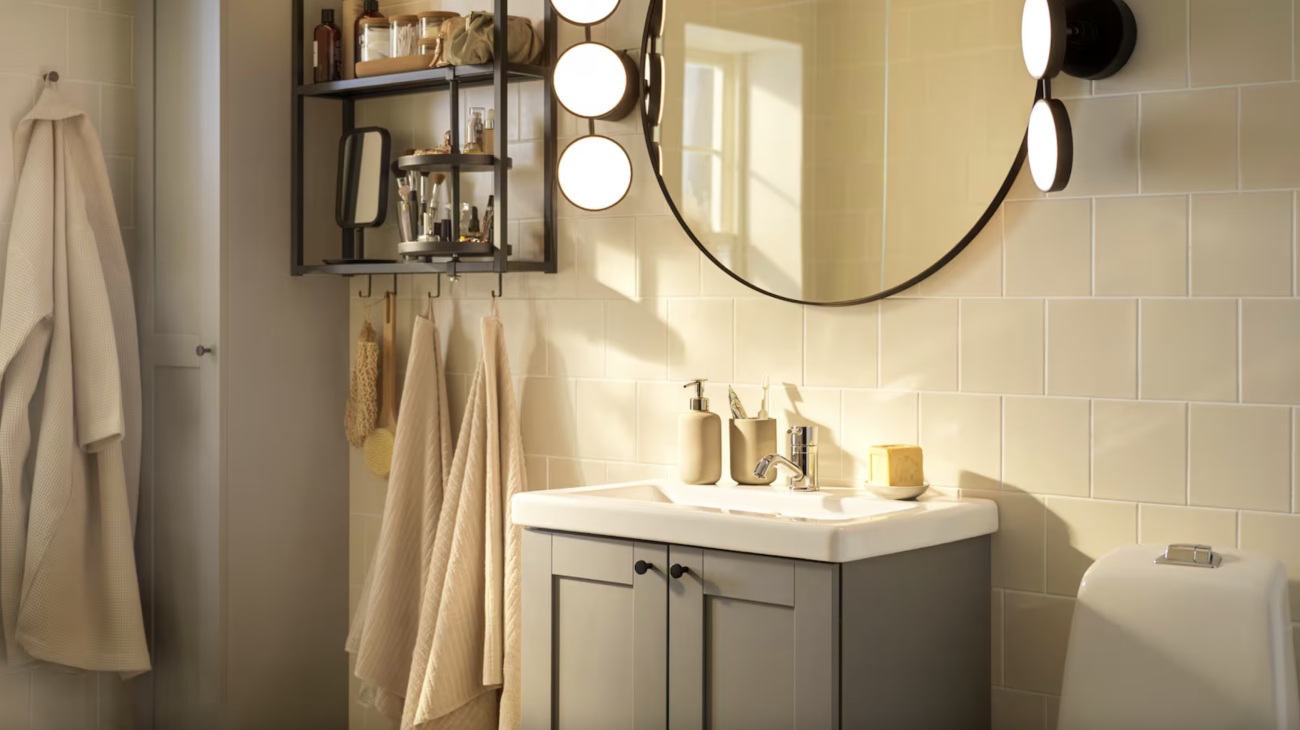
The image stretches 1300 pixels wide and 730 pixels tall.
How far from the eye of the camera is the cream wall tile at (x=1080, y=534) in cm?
177

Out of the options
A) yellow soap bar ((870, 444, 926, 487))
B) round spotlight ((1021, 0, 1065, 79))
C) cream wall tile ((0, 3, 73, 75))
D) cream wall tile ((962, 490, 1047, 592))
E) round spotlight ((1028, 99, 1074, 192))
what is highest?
cream wall tile ((0, 3, 73, 75))

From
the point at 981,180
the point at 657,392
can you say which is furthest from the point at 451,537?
the point at 981,180

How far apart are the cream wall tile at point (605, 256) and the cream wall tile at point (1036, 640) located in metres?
0.92

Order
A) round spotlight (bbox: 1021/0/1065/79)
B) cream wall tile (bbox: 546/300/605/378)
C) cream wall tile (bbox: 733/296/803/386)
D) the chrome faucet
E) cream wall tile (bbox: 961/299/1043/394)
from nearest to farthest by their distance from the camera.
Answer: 1. round spotlight (bbox: 1021/0/1065/79)
2. cream wall tile (bbox: 961/299/1043/394)
3. the chrome faucet
4. cream wall tile (bbox: 733/296/803/386)
5. cream wall tile (bbox: 546/300/605/378)

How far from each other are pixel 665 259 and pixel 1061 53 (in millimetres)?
846

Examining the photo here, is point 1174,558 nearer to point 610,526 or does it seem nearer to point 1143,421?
point 1143,421

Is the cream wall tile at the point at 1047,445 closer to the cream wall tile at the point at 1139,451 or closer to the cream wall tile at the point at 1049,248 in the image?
the cream wall tile at the point at 1139,451

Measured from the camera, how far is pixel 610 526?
70.2 inches

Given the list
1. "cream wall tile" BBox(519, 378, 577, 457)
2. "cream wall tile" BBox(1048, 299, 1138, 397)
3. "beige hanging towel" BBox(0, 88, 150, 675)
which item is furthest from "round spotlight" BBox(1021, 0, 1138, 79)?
"beige hanging towel" BBox(0, 88, 150, 675)

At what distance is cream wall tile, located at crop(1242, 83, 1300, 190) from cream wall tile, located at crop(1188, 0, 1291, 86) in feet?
0.07

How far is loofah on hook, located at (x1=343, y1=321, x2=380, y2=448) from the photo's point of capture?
2500 mm

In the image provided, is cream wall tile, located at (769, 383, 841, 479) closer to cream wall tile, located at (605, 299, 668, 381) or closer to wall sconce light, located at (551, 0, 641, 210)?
cream wall tile, located at (605, 299, 668, 381)

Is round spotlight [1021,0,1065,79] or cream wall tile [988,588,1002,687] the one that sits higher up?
round spotlight [1021,0,1065,79]

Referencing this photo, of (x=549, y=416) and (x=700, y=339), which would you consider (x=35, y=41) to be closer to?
(x=549, y=416)
